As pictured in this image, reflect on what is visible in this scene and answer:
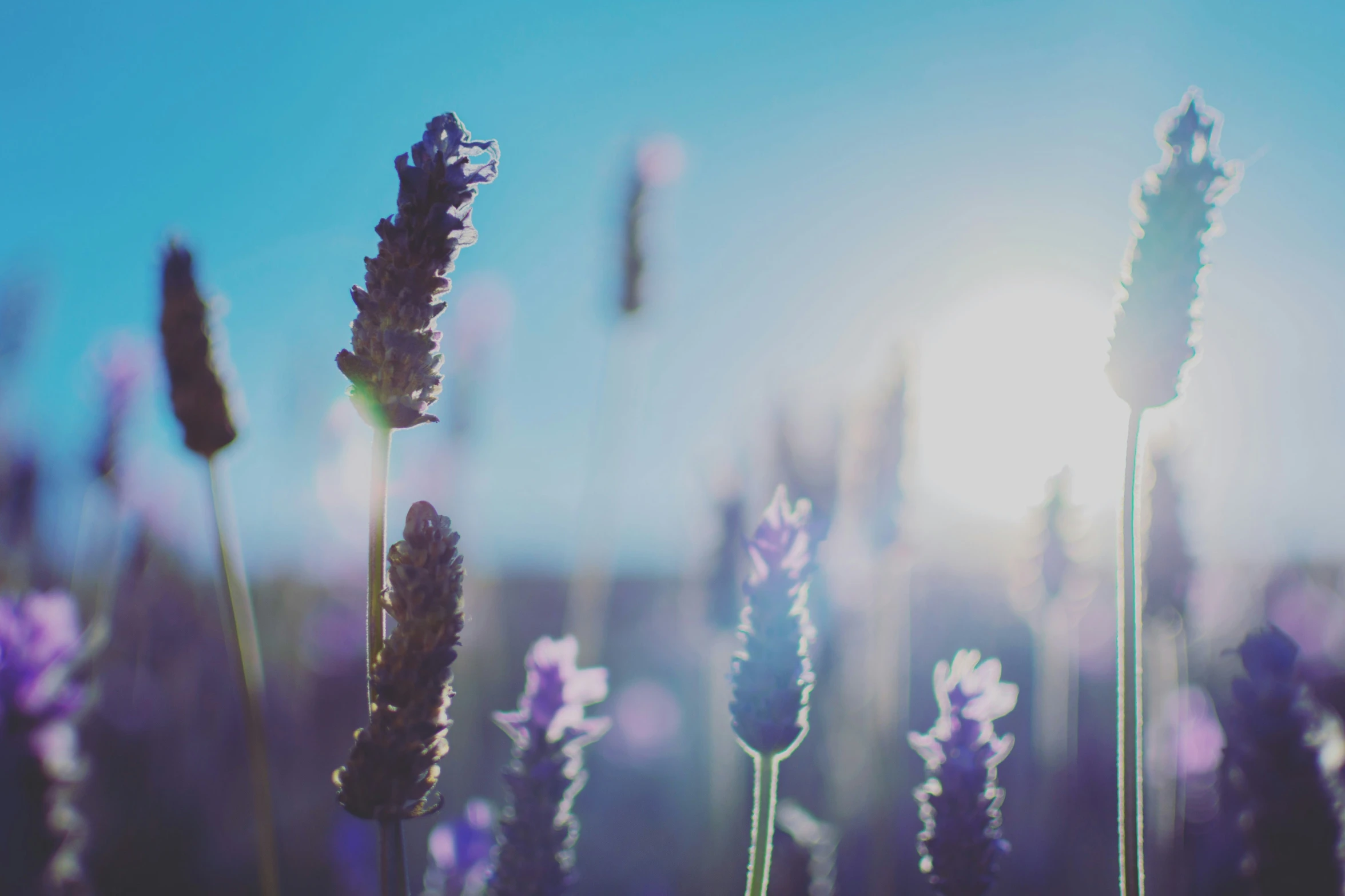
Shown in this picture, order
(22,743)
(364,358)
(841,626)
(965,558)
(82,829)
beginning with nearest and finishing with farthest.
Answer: (364,358) < (22,743) < (82,829) < (841,626) < (965,558)

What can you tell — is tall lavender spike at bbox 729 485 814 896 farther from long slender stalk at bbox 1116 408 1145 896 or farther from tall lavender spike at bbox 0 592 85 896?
tall lavender spike at bbox 0 592 85 896

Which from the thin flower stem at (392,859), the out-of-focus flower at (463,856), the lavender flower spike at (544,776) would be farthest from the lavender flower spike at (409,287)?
the out-of-focus flower at (463,856)

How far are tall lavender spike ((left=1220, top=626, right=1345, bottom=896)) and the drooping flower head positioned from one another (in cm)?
111

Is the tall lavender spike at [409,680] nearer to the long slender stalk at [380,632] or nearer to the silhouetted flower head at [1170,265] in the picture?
the long slender stalk at [380,632]

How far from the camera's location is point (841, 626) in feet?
16.4

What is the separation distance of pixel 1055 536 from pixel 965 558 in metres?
7.42

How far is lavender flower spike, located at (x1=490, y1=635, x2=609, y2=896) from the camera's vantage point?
1.91m

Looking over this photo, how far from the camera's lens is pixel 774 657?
1696 mm

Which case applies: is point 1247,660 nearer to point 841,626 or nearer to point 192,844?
point 841,626

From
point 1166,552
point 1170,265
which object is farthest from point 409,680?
point 1166,552

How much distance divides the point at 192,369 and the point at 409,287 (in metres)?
1.10

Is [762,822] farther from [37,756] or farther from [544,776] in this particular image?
[37,756]

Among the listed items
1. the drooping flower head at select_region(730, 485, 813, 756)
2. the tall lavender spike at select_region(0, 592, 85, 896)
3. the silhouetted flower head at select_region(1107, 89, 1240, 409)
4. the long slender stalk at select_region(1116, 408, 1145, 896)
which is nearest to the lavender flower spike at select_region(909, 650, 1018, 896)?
the long slender stalk at select_region(1116, 408, 1145, 896)

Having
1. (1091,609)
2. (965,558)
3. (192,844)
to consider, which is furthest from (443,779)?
(965,558)
